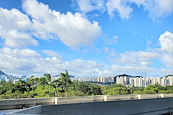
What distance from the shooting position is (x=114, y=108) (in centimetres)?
1209

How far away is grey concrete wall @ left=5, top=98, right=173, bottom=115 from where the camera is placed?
8.98 meters

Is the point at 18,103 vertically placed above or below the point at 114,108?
above

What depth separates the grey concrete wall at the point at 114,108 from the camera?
8.98 meters

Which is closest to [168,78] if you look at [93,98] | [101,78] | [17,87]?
[101,78]

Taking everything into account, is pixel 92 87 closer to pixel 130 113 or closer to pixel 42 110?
pixel 130 113

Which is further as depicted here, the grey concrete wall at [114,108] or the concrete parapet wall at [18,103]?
the concrete parapet wall at [18,103]

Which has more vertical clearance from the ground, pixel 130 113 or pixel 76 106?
pixel 76 106

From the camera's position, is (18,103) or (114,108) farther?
(114,108)

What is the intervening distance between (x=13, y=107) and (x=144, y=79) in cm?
15366

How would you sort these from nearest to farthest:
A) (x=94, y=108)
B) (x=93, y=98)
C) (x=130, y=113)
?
(x=94, y=108) < (x=130, y=113) < (x=93, y=98)

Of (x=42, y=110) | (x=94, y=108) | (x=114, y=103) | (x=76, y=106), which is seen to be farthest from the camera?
(x=114, y=103)

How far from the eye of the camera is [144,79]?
157 metres

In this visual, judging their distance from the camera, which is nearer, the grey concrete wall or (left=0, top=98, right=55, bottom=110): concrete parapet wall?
the grey concrete wall

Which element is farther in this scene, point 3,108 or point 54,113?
point 3,108
